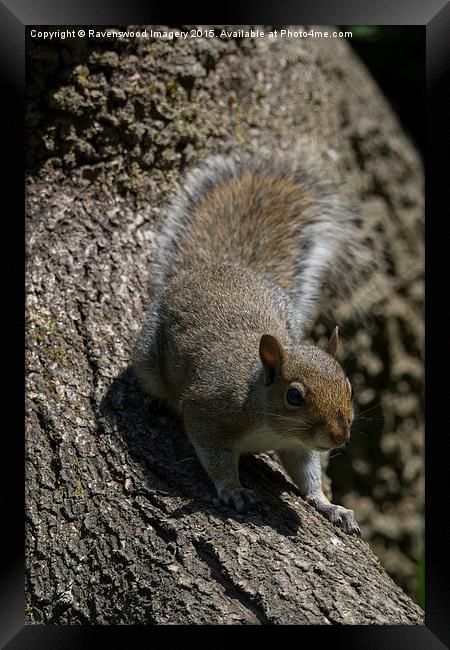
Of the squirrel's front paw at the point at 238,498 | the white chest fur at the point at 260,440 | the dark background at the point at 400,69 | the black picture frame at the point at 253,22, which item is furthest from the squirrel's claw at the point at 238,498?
the dark background at the point at 400,69

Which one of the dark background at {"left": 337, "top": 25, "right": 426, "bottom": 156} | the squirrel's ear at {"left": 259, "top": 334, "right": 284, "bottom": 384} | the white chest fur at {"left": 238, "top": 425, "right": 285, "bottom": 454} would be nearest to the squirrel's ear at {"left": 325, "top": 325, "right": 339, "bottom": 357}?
the squirrel's ear at {"left": 259, "top": 334, "right": 284, "bottom": 384}

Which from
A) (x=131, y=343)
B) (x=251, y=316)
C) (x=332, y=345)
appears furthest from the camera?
(x=131, y=343)

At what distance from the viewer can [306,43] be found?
130 inches

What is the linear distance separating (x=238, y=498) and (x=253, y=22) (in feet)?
3.85

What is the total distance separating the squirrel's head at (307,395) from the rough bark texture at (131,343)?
0.26 meters

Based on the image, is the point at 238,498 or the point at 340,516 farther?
the point at 340,516

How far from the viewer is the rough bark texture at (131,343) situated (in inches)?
70.7

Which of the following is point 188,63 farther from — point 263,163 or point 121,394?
point 121,394

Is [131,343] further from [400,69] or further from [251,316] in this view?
[400,69]

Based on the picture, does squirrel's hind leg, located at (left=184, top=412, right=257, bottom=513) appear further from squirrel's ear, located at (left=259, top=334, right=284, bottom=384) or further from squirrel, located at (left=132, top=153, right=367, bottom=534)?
squirrel's ear, located at (left=259, top=334, right=284, bottom=384)

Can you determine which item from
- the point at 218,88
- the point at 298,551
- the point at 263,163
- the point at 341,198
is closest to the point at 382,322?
the point at 341,198

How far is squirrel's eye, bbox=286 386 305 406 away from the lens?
1.91 m

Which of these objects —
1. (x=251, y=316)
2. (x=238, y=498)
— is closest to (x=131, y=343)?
(x=251, y=316)

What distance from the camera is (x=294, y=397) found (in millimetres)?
1923
